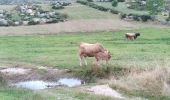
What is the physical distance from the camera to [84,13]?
213 feet

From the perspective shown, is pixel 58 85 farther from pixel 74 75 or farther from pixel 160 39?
pixel 160 39

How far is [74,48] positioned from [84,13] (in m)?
24.9

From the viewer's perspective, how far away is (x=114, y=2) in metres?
70.6

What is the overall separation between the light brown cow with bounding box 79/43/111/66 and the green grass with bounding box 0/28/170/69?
1.68 feet

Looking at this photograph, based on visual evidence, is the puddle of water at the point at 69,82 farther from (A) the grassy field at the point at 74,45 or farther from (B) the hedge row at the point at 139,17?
(B) the hedge row at the point at 139,17

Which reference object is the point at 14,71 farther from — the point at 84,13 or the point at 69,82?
the point at 84,13

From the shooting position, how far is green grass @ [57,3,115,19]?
63.3m

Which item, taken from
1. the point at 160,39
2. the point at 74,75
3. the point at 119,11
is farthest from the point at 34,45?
the point at 119,11

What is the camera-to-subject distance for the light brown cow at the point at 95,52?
30.9 metres

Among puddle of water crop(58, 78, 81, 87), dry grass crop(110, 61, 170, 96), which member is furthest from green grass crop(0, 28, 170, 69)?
dry grass crop(110, 61, 170, 96)

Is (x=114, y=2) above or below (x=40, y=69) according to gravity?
below

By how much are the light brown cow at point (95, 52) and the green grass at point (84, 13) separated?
3095 centimetres

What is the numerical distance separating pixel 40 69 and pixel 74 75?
7.61 feet

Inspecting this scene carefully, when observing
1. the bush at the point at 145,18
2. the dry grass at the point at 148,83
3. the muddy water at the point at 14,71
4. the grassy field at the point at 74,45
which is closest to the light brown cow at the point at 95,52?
the grassy field at the point at 74,45
